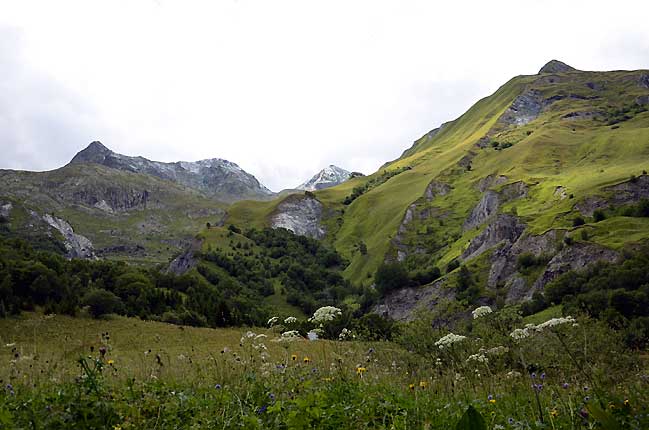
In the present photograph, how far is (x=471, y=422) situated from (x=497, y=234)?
110 meters

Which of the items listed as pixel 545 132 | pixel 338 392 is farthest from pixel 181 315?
pixel 545 132

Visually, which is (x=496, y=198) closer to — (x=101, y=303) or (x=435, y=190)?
(x=435, y=190)

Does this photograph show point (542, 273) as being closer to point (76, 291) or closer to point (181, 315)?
point (181, 315)

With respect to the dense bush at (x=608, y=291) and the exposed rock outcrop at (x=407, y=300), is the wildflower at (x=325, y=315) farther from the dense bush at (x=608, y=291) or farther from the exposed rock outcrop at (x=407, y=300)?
the exposed rock outcrop at (x=407, y=300)

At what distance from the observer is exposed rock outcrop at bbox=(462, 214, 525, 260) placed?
3925 inches

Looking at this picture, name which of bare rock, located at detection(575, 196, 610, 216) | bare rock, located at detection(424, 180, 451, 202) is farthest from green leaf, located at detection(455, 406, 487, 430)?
bare rock, located at detection(424, 180, 451, 202)

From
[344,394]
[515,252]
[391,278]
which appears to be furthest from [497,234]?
[344,394]

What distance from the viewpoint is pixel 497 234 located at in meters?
105

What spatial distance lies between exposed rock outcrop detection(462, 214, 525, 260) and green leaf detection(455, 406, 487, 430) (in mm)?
100744

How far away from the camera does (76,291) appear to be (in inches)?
1738

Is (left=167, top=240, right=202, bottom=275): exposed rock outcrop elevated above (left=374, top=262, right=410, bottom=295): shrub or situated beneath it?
elevated above

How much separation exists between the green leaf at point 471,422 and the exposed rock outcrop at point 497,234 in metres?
101

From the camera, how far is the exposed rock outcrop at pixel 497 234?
9970 cm

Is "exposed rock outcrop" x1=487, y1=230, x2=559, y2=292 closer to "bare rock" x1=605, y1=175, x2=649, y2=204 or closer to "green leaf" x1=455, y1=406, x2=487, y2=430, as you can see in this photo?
"bare rock" x1=605, y1=175, x2=649, y2=204
